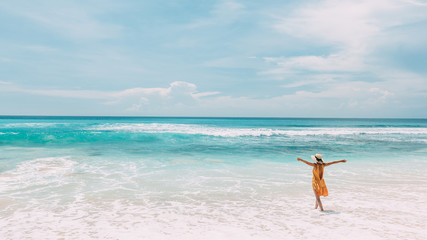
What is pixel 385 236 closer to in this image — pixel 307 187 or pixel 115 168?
pixel 307 187

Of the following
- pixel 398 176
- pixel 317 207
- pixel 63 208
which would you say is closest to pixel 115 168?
pixel 63 208

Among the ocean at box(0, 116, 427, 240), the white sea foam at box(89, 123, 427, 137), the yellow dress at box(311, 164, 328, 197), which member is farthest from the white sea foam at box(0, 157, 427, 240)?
the white sea foam at box(89, 123, 427, 137)

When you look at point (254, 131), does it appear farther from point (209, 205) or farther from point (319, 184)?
point (319, 184)

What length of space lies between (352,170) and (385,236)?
8.12m

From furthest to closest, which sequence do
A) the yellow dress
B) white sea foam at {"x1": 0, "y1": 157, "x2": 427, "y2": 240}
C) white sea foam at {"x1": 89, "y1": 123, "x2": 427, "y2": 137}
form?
white sea foam at {"x1": 89, "y1": 123, "x2": 427, "y2": 137}, the yellow dress, white sea foam at {"x1": 0, "y1": 157, "x2": 427, "y2": 240}

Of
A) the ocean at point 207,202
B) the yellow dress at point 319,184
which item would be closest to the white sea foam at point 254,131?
the ocean at point 207,202

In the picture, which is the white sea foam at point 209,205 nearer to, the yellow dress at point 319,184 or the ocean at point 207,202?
the ocean at point 207,202

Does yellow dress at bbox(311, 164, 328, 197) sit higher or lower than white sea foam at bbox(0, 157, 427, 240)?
higher

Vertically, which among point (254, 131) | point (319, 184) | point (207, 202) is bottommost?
point (207, 202)

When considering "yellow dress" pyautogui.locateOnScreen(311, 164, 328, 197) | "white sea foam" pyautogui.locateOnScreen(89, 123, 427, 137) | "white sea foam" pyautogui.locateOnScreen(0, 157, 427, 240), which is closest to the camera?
"white sea foam" pyautogui.locateOnScreen(0, 157, 427, 240)

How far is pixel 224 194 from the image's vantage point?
8.84 metres

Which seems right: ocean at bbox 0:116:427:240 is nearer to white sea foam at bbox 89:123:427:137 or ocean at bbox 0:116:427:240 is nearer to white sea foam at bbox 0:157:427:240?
white sea foam at bbox 0:157:427:240

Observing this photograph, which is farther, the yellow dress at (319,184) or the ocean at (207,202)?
the yellow dress at (319,184)

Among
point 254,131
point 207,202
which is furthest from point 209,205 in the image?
point 254,131
